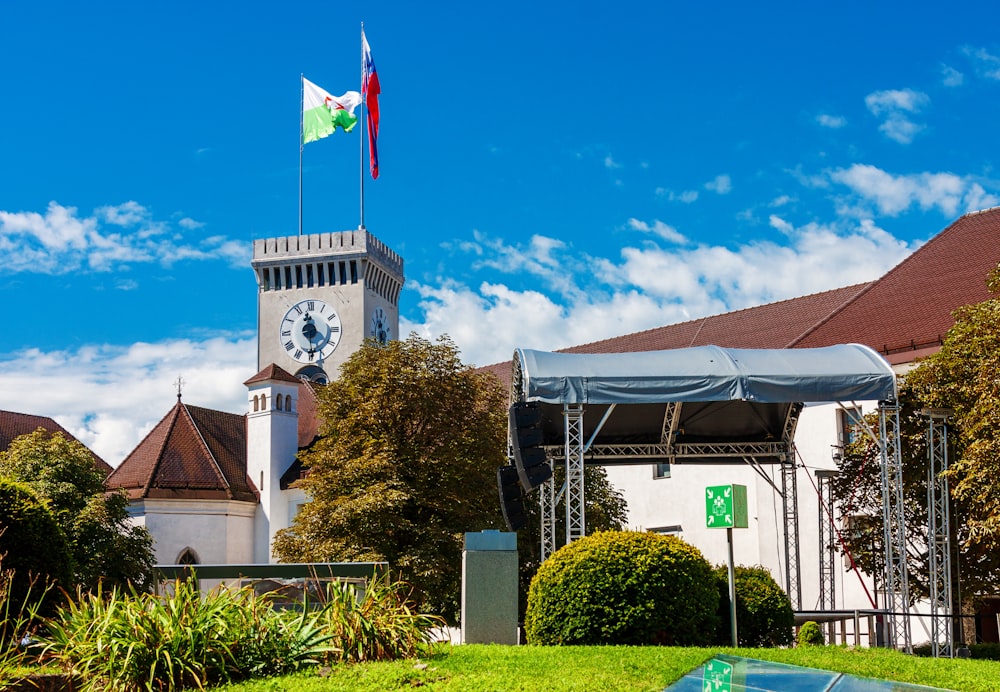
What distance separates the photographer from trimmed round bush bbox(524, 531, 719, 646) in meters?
14.5

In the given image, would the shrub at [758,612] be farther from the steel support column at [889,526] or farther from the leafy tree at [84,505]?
the leafy tree at [84,505]

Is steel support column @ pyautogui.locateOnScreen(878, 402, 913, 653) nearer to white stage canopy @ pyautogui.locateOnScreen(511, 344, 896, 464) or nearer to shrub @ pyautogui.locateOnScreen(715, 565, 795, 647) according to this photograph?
white stage canopy @ pyautogui.locateOnScreen(511, 344, 896, 464)

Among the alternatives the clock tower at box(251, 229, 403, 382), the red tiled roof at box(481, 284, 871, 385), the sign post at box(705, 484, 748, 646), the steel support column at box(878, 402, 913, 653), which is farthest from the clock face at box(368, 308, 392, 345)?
the sign post at box(705, 484, 748, 646)

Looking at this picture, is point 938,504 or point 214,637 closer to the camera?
point 214,637

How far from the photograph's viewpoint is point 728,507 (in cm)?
1477

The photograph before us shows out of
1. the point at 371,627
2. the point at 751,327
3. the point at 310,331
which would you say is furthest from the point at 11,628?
the point at 310,331

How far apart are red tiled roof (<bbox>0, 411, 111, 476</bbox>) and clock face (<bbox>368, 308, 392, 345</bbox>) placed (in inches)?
1041

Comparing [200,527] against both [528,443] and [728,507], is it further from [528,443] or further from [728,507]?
[728,507]

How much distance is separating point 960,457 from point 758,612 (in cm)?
704

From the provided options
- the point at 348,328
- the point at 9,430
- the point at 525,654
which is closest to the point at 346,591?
the point at 525,654

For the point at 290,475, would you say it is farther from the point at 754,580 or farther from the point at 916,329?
the point at 754,580

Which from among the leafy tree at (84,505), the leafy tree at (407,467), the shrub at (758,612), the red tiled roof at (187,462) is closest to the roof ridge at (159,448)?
the red tiled roof at (187,462)

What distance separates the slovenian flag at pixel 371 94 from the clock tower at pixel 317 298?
10.8 m

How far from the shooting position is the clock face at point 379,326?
84.0 m
